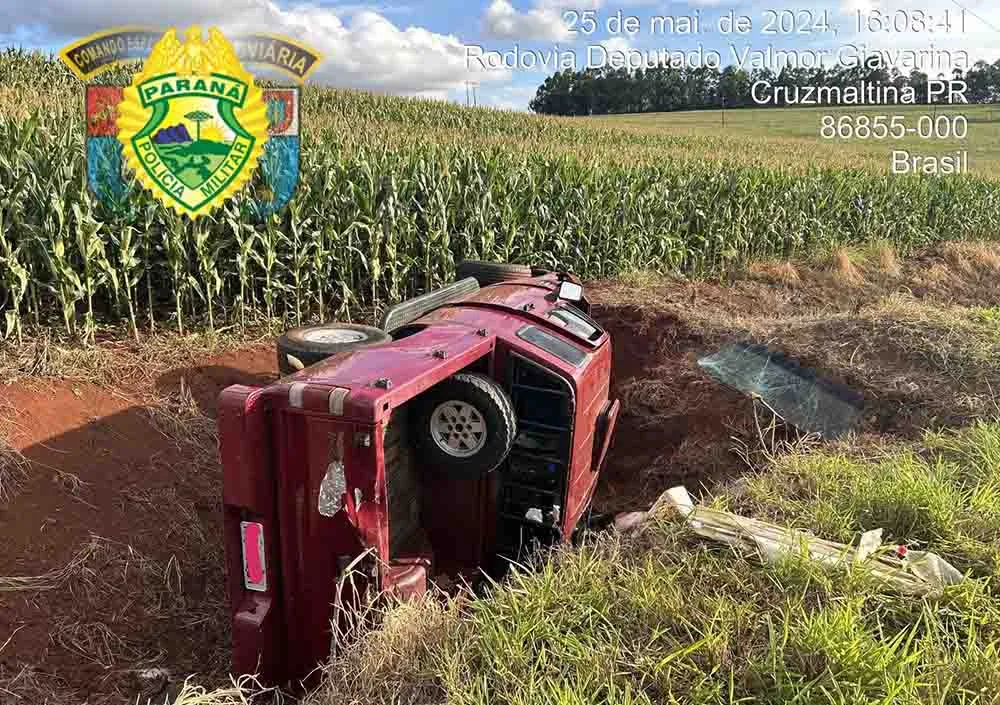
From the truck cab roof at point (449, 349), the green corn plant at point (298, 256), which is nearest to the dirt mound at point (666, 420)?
the truck cab roof at point (449, 349)

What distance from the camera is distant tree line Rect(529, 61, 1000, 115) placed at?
203 feet

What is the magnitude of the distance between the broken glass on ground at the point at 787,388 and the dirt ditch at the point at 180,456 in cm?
13

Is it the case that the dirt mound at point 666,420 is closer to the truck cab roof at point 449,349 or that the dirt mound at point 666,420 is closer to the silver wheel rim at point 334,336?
the truck cab roof at point 449,349

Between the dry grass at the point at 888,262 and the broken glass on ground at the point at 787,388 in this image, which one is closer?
the broken glass on ground at the point at 787,388

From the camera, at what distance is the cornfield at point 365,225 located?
6.25m

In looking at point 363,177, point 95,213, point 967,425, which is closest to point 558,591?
point 967,425

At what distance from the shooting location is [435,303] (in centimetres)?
512

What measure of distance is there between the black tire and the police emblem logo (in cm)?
284

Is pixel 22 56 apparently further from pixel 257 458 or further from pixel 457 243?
pixel 257 458

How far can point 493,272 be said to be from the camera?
253 inches

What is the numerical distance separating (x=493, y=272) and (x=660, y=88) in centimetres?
6662

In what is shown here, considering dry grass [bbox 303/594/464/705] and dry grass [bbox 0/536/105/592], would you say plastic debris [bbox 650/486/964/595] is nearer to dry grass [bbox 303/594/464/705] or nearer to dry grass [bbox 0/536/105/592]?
dry grass [bbox 303/594/464/705]

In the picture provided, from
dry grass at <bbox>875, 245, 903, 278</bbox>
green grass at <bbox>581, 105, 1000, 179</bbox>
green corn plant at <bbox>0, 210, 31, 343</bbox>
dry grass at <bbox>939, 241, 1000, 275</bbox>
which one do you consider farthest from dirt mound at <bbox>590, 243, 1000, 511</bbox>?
green grass at <bbox>581, 105, 1000, 179</bbox>

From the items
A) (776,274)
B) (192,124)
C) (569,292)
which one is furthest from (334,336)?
(776,274)
